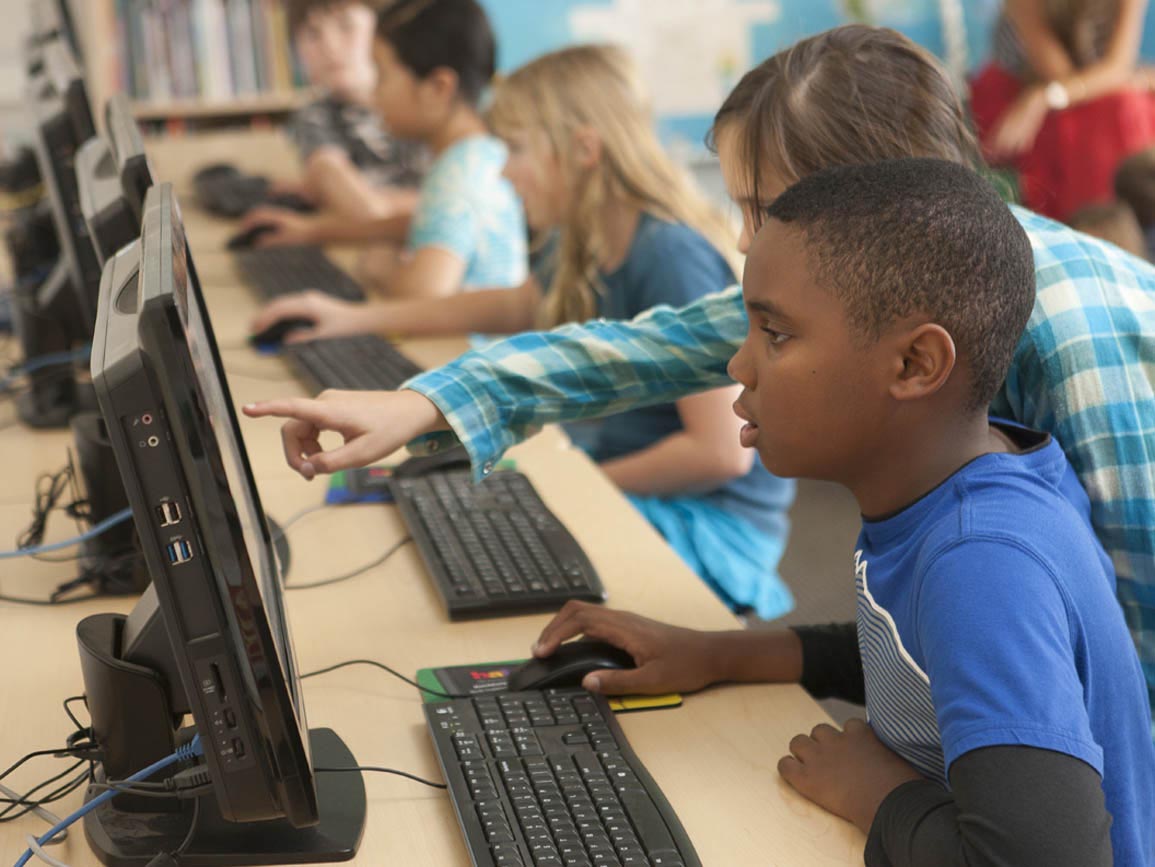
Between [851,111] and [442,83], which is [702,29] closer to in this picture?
[442,83]

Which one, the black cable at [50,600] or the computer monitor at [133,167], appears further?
the black cable at [50,600]

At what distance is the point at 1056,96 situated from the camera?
3.32 meters

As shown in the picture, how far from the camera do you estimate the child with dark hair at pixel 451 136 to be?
235 centimetres

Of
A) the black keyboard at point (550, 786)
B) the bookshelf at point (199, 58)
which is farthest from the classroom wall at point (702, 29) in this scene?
the black keyboard at point (550, 786)

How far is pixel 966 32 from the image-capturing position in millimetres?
4426

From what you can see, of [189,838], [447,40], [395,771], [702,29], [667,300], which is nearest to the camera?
[189,838]

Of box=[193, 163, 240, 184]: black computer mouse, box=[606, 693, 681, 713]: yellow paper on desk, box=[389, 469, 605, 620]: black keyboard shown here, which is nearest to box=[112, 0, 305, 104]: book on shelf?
box=[193, 163, 240, 184]: black computer mouse

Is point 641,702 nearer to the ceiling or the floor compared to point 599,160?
nearer to the floor

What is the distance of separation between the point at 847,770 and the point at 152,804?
0.45 meters

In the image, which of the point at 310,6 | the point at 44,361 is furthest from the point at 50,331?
the point at 310,6

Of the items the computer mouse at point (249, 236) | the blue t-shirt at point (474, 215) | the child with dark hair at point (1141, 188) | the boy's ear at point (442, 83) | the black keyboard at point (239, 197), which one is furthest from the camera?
the black keyboard at point (239, 197)

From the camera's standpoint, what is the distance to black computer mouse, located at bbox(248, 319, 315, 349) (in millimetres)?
2092

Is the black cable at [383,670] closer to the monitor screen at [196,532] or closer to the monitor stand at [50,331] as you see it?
the monitor screen at [196,532]

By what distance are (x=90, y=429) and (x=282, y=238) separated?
5.38ft
